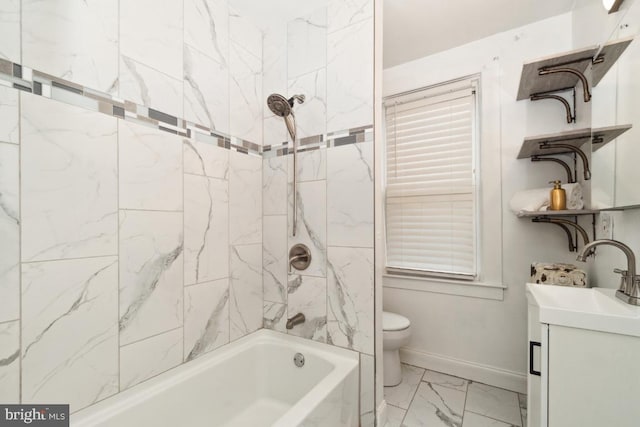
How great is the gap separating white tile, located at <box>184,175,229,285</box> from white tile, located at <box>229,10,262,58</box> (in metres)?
0.89

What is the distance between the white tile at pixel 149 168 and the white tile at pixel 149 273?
2.2 inches

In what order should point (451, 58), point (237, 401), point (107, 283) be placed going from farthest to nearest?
point (451, 58), point (237, 401), point (107, 283)

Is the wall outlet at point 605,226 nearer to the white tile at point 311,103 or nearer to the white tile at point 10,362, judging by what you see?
the white tile at point 311,103

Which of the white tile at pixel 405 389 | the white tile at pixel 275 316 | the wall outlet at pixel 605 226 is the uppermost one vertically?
the wall outlet at pixel 605 226

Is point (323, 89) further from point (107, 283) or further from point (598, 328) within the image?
point (598, 328)

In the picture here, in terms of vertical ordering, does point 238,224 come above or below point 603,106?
below

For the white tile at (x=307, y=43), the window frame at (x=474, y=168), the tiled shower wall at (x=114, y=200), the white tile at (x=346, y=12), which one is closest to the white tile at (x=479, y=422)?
the window frame at (x=474, y=168)

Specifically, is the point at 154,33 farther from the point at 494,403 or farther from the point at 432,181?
the point at 494,403

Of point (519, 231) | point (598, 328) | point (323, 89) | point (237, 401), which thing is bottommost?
point (237, 401)

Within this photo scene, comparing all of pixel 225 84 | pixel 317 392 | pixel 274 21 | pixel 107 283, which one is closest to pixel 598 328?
pixel 317 392

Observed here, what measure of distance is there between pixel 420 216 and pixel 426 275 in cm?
48

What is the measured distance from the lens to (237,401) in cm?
149

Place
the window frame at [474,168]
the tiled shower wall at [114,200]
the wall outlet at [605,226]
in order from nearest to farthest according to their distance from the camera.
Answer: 1. the tiled shower wall at [114,200]
2. the wall outlet at [605,226]
3. the window frame at [474,168]

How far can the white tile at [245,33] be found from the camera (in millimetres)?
1641
